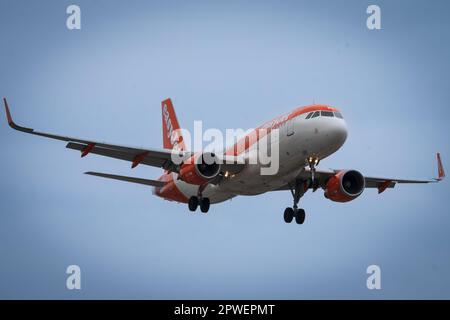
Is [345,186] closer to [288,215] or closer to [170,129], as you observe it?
[288,215]

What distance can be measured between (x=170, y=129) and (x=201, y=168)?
44.7ft

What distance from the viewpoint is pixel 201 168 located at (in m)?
49.8

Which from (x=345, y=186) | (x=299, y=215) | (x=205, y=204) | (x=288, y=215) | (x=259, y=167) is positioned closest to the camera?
(x=259, y=167)

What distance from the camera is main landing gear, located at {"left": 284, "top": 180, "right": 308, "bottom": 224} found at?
53656 millimetres

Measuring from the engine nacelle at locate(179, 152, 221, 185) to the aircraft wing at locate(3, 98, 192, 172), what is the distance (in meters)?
1.33

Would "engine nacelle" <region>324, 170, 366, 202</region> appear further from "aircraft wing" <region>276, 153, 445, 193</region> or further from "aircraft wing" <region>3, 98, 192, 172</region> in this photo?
"aircraft wing" <region>3, 98, 192, 172</region>

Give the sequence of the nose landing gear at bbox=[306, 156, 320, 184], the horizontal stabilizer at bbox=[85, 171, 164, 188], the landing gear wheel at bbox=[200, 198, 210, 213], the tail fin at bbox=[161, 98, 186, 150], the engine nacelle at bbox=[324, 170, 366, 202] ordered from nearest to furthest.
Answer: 1. the nose landing gear at bbox=[306, 156, 320, 184]
2. the horizontal stabilizer at bbox=[85, 171, 164, 188]
3. the engine nacelle at bbox=[324, 170, 366, 202]
4. the landing gear wheel at bbox=[200, 198, 210, 213]
5. the tail fin at bbox=[161, 98, 186, 150]

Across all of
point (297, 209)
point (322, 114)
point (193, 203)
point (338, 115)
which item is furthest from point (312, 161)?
point (193, 203)

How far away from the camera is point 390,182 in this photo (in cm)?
5806

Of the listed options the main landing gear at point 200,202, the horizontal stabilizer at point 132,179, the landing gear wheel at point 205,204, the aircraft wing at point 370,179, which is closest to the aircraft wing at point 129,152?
the horizontal stabilizer at point 132,179

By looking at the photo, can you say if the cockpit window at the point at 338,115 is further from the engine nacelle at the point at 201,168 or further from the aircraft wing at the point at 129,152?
the aircraft wing at the point at 129,152

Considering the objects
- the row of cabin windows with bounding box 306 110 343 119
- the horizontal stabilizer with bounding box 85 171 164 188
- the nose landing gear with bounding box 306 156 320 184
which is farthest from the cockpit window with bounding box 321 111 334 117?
the horizontal stabilizer with bounding box 85 171 164 188

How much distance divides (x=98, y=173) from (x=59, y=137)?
5.23 m

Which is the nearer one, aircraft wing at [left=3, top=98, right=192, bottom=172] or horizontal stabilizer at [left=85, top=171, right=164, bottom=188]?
aircraft wing at [left=3, top=98, right=192, bottom=172]
